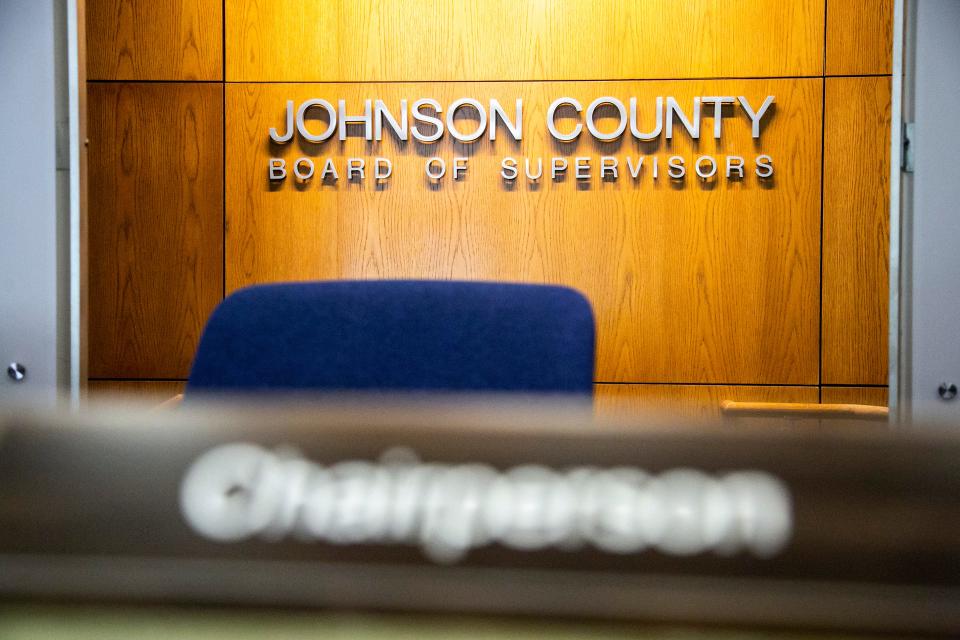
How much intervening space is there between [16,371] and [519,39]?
2572 millimetres

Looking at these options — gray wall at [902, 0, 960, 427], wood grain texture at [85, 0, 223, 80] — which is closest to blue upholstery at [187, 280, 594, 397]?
gray wall at [902, 0, 960, 427]

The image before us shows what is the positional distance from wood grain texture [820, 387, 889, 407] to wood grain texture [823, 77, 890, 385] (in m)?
0.04

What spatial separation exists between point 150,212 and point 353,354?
3.01m

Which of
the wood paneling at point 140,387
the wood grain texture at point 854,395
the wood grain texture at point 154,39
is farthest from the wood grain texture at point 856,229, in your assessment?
the wood paneling at point 140,387

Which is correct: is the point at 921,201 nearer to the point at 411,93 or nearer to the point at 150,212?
the point at 411,93

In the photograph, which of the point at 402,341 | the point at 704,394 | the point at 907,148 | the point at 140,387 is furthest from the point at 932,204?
the point at 140,387

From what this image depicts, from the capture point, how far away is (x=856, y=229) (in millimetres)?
3869

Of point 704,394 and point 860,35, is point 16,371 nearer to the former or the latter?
point 704,394

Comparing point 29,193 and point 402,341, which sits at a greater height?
point 29,193

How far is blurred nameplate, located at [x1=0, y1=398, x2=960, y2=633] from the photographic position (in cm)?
33

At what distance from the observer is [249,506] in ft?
1.20

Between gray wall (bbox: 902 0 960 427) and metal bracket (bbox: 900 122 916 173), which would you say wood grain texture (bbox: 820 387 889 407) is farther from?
metal bracket (bbox: 900 122 916 173)

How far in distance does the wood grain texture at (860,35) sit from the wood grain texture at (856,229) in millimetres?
65

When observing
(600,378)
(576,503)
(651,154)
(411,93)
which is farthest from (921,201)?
(576,503)
